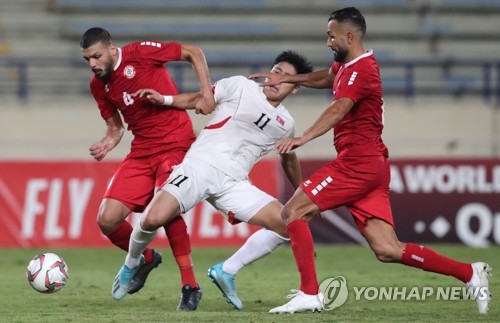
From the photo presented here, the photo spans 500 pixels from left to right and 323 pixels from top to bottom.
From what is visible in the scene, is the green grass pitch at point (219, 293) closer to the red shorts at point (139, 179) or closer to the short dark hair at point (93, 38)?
the red shorts at point (139, 179)

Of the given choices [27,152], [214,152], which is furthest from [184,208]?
[27,152]

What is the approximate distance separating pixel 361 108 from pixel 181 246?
5.78ft

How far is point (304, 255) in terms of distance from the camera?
741cm

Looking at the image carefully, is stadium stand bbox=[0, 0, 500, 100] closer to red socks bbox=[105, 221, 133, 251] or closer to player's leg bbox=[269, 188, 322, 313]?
red socks bbox=[105, 221, 133, 251]

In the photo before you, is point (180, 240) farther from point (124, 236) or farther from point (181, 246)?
point (124, 236)

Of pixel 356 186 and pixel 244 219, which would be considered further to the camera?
pixel 244 219

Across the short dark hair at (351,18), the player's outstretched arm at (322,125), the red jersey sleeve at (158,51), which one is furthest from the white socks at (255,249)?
the short dark hair at (351,18)

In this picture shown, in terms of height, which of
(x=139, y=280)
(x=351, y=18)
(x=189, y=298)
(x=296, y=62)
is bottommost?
(x=139, y=280)

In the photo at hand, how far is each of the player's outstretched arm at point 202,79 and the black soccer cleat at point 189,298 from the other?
4.41ft

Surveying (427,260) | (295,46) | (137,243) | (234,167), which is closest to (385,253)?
(427,260)

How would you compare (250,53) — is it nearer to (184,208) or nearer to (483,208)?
(483,208)

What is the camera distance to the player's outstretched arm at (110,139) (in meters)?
8.40

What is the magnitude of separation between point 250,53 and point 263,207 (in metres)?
11.7

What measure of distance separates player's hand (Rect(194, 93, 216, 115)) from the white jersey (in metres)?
0.20
